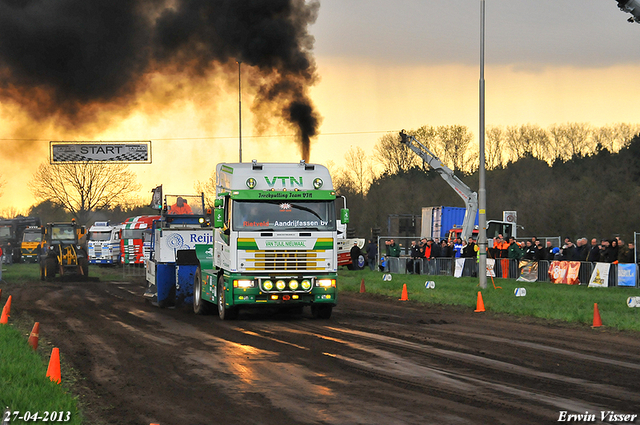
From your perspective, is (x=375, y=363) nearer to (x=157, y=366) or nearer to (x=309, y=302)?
(x=157, y=366)

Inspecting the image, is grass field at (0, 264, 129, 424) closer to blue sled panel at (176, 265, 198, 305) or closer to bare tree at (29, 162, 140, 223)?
blue sled panel at (176, 265, 198, 305)

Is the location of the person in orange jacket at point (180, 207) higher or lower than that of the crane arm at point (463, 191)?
lower

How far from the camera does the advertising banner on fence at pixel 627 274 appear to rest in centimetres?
2436

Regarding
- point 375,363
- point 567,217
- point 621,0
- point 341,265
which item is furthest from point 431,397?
point 567,217

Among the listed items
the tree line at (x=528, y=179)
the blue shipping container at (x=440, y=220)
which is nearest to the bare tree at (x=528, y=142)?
the tree line at (x=528, y=179)

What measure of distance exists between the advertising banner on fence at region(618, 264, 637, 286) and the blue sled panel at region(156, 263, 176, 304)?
46.9 ft

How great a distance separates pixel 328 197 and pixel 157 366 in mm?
7382

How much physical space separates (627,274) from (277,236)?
42.6 ft

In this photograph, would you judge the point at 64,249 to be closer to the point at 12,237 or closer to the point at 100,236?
the point at 100,236

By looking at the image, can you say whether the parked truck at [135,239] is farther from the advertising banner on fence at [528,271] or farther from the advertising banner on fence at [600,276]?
the advertising banner on fence at [600,276]

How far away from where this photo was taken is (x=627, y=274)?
80.4ft

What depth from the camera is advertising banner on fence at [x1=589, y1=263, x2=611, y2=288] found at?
2503 cm

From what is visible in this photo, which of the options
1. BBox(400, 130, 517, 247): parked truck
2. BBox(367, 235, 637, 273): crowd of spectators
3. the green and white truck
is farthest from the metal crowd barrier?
the green and white truck

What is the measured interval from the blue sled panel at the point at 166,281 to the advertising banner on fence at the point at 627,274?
1430 centimetres
